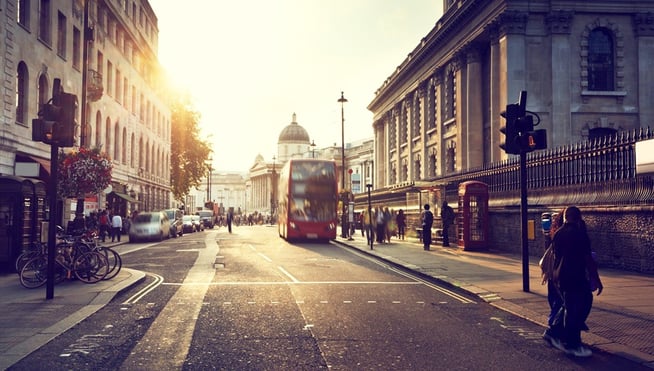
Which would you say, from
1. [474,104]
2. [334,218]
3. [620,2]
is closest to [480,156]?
[474,104]

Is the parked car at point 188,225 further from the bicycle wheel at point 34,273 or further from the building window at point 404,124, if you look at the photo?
the bicycle wheel at point 34,273

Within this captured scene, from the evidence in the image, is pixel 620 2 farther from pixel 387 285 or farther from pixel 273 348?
pixel 273 348

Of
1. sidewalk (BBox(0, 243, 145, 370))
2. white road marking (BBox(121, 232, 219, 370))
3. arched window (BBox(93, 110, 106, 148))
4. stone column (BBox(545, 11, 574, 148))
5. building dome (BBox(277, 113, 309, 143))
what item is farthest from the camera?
building dome (BBox(277, 113, 309, 143))

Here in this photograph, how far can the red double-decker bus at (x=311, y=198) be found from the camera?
2703 cm

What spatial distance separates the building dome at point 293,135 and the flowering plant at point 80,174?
128 metres

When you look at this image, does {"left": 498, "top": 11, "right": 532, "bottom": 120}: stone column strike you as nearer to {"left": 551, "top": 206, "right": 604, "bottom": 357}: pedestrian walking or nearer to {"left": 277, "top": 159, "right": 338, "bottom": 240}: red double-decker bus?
{"left": 277, "top": 159, "right": 338, "bottom": 240}: red double-decker bus

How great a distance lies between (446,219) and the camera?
2342 cm

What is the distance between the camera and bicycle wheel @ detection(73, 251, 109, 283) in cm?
1216

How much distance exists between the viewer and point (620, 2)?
31.5 metres

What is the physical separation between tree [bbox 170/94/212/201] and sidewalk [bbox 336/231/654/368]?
49978mm

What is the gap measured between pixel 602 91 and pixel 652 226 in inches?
849

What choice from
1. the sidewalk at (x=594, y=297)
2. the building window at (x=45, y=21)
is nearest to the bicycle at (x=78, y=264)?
the sidewalk at (x=594, y=297)

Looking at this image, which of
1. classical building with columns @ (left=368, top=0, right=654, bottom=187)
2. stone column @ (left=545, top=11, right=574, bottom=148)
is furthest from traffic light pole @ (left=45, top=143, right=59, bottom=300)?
stone column @ (left=545, top=11, right=574, bottom=148)

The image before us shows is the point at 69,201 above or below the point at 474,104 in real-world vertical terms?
below
